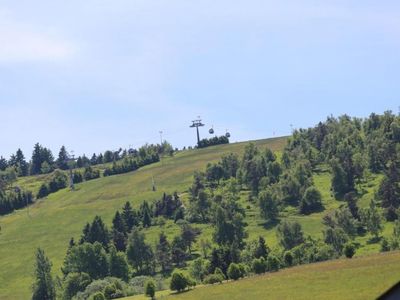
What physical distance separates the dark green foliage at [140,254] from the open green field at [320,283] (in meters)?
58.0

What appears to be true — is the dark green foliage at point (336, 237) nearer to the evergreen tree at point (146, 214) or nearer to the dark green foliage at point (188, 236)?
the dark green foliage at point (188, 236)

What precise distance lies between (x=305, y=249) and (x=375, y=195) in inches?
1733

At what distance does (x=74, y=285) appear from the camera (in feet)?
449

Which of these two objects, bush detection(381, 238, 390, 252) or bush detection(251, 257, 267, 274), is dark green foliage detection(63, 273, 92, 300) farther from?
bush detection(381, 238, 390, 252)

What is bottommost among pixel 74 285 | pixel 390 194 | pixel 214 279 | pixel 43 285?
pixel 74 285

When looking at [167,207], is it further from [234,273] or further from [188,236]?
[234,273]

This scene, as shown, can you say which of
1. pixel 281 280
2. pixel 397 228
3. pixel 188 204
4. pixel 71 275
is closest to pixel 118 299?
pixel 281 280

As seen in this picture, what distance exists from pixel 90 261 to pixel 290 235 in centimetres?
4309

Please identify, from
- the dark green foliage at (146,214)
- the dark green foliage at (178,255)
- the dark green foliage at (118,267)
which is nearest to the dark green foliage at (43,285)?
the dark green foliage at (118,267)

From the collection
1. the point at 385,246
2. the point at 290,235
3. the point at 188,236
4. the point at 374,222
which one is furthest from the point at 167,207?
the point at 385,246

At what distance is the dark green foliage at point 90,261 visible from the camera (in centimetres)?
14612

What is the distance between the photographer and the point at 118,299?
102625 millimetres

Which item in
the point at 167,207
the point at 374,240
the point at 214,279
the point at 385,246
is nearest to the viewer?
the point at 214,279

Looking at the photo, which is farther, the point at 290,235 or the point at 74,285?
the point at 290,235
